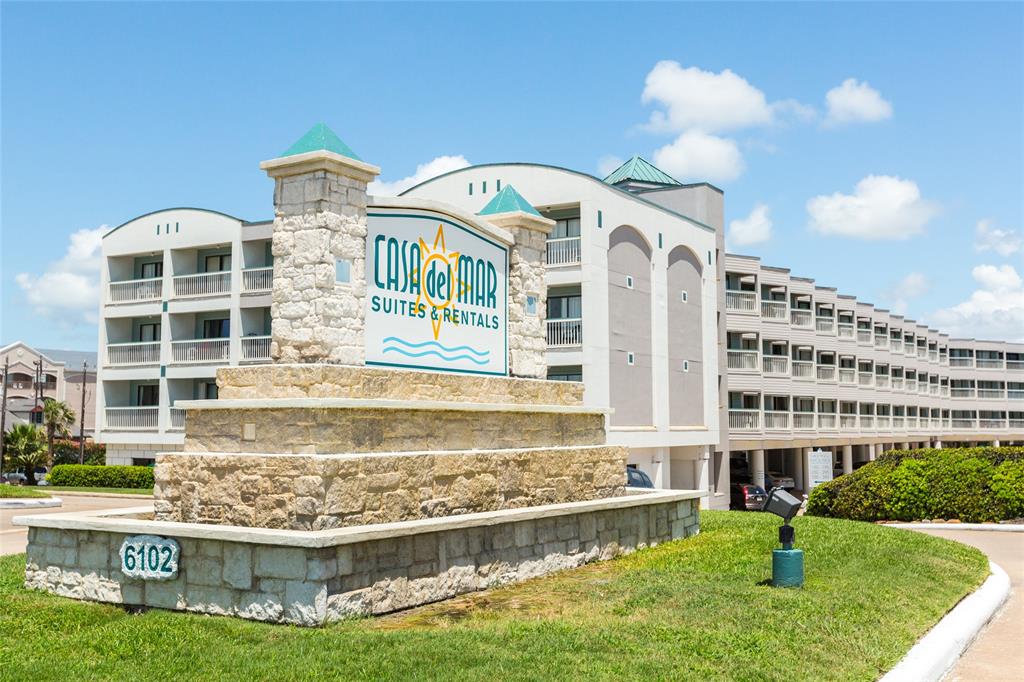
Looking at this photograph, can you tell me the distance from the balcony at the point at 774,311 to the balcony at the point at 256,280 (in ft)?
80.5

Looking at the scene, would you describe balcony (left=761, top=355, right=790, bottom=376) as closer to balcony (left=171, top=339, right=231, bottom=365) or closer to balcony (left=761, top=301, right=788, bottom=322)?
balcony (left=761, top=301, right=788, bottom=322)

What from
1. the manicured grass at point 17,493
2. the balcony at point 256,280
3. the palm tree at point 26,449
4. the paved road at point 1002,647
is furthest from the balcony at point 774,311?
the palm tree at point 26,449

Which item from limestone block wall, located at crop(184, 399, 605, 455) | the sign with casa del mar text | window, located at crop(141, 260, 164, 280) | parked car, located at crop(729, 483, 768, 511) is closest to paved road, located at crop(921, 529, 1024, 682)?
limestone block wall, located at crop(184, 399, 605, 455)

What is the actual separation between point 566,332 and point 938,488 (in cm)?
1291

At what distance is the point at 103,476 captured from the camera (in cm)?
4116

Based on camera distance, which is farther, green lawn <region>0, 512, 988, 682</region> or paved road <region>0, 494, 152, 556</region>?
paved road <region>0, 494, 152, 556</region>

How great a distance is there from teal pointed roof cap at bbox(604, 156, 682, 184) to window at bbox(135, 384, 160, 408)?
23.2 m

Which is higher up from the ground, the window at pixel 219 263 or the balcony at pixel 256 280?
the window at pixel 219 263

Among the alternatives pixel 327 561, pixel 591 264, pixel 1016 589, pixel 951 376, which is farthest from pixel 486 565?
pixel 951 376

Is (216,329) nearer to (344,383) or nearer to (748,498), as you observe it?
(748,498)

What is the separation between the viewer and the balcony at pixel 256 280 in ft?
128

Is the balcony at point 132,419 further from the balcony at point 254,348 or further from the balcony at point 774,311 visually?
the balcony at point 774,311

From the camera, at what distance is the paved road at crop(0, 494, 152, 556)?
18.1 meters

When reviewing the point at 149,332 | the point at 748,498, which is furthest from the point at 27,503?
the point at 748,498
